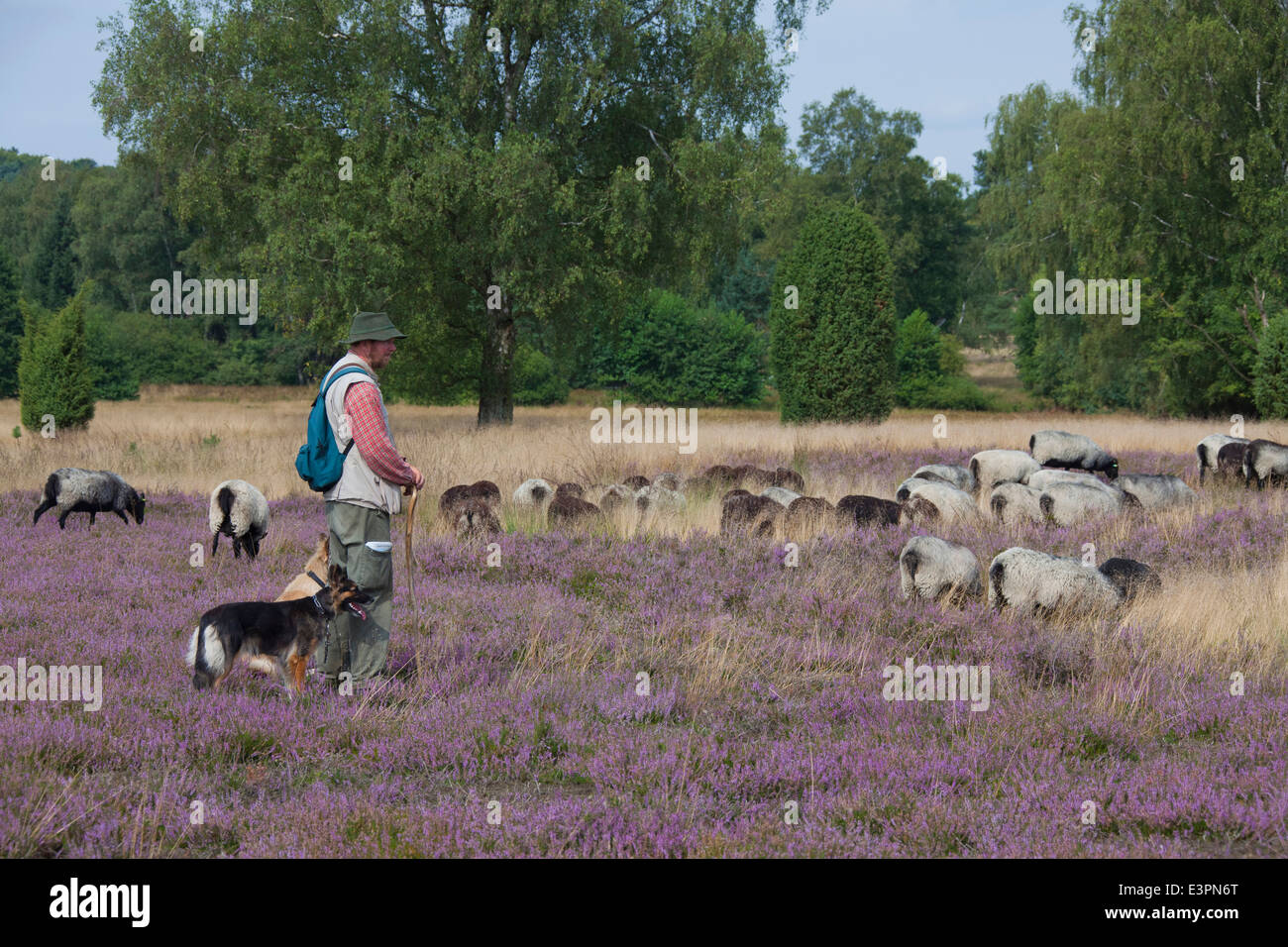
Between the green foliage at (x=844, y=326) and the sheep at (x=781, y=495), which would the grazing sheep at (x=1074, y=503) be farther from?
the green foliage at (x=844, y=326)

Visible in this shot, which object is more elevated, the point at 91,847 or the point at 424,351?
the point at 424,351

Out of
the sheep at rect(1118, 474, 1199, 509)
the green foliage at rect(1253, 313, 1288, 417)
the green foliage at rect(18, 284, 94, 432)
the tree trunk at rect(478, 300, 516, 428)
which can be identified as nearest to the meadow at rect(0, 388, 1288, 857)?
the sheep at rect(1118, 474, 1199, 509)

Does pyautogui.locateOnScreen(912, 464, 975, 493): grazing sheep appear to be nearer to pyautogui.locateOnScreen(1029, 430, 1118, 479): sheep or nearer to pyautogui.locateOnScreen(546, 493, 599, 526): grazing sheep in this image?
pyautogui.locateOnScreen(1029, 430, 1118, 479): sheep

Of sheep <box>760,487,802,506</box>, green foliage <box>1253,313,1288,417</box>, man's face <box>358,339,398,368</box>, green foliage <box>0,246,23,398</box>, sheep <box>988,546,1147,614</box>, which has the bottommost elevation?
sheep <box>988,546,1147,614</box>

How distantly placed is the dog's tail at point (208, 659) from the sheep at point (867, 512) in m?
8.00

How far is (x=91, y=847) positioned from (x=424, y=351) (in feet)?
87.1

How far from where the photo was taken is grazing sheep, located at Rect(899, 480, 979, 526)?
499 inches

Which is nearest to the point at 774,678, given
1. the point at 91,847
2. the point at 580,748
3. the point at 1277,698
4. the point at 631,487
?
the point at 580,748

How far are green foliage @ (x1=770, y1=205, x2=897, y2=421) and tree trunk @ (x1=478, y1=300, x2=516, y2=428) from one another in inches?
314

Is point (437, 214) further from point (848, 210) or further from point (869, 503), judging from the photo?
point (869, 503)

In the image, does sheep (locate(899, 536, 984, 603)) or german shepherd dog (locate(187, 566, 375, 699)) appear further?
sheep (locate(899, 536, 984, 603))

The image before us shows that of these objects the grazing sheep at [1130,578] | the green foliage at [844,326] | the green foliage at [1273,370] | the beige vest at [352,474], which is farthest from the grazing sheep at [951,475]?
the green foliage at [1273,370]

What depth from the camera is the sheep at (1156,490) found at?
14.3m

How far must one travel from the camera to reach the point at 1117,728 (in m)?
5.46
